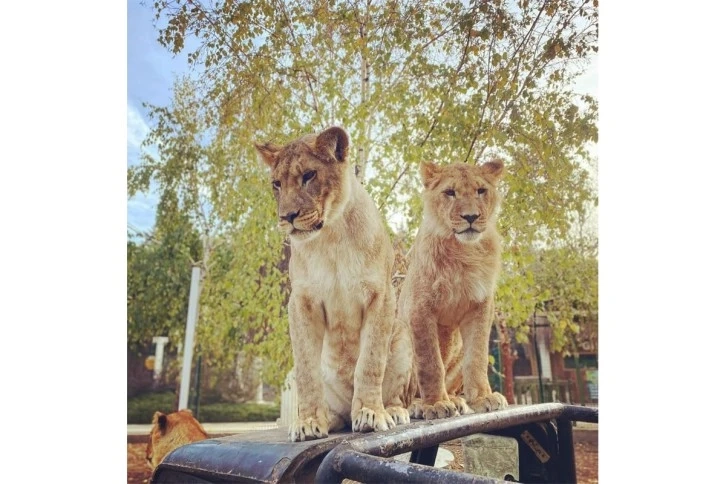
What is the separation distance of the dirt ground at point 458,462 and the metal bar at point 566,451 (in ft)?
1.89

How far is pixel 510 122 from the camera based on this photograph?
2.62 meters

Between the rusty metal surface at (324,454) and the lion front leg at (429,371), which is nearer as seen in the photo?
the rusty metal surface at (324,454)

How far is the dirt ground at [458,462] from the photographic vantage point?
239cm

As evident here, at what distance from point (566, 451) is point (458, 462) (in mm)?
829

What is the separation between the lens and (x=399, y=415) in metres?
2.09

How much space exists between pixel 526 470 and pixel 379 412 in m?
0.49

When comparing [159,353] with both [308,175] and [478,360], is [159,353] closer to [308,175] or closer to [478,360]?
[308,175]

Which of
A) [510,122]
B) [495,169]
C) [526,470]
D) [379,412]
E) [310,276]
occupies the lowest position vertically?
[526,470]

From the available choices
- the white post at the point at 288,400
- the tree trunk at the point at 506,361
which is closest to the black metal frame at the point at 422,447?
the tree trunk at the point at 506,361

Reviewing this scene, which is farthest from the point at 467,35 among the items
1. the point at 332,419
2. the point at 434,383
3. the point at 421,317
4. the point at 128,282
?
the point at 128,282

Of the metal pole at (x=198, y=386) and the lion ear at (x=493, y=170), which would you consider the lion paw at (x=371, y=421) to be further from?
the metal pole at (x=198, y=386)

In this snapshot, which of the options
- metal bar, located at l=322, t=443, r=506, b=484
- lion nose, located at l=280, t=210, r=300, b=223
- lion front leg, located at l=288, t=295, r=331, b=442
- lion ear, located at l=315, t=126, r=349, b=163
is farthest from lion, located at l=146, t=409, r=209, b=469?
metal bar, located at l=322, t=443, r=506, b=484

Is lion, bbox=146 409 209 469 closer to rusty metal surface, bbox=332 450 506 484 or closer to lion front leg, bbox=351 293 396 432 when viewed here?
lion front leg, bbox=351 293 396 432

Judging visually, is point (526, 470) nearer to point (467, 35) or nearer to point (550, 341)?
point (550, 341)
